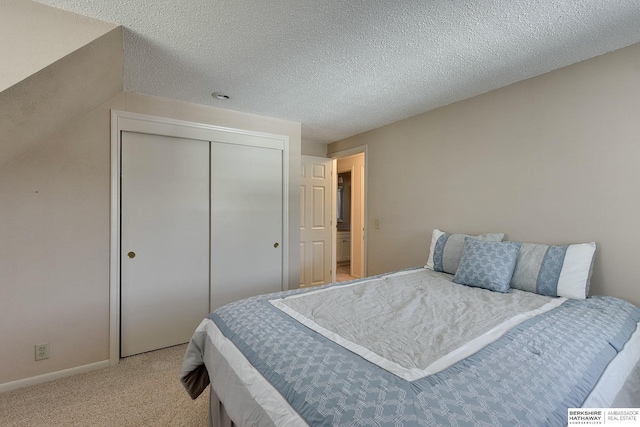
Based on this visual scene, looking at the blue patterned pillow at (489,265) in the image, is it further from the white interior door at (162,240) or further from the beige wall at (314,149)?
the beige wall at (314,149)

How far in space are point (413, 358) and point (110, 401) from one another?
1.99m

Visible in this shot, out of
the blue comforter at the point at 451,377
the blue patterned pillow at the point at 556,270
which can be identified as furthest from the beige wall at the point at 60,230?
the blue patterned pillow at the point at 556,270

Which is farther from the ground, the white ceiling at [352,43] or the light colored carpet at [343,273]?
the white ceiling at [352,43]

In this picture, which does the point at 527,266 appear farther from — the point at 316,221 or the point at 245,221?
the point at 316,221

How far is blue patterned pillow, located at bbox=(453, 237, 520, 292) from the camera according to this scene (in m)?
1.84

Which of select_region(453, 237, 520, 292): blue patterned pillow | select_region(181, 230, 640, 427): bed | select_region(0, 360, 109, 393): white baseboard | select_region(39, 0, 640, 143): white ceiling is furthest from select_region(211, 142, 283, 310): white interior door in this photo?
select_region(453, 237, 520, 292): blue patterned pillow

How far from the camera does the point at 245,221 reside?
2947 millimetres

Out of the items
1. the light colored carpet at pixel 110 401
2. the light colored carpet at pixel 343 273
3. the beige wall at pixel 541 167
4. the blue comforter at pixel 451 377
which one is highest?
the beige wall at pixel 541 167

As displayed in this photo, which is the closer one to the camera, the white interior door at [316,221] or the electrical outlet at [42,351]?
the electrical outlet at [42,351]

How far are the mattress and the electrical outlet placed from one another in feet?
4.51

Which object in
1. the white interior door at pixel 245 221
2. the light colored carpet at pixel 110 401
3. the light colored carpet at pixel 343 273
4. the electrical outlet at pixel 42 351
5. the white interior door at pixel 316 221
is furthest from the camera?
the light colored carpet at pixel 343 273

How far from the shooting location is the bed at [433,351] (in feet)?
2.55

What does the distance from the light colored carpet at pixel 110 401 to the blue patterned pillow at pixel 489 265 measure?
1906 mm

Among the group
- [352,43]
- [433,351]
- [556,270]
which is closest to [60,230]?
[352,43]
